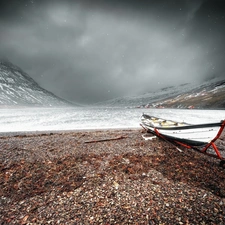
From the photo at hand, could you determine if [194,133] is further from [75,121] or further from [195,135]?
[75,121]

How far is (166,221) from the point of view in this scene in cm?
435

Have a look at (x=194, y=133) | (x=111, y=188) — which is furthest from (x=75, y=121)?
(x=111, y=188)

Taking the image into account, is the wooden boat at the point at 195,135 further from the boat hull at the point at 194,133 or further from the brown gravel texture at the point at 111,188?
the brown gravel texture at the point at 111,188

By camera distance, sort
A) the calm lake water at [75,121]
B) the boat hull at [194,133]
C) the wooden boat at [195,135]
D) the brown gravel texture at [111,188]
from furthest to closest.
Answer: the calm lake water at [75,121]
the boat hull at [194,133]
the wooden boat at [195,135]
the brown gravel texture at [111,188]

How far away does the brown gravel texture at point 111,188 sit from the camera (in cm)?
460

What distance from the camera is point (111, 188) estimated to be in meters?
6.00

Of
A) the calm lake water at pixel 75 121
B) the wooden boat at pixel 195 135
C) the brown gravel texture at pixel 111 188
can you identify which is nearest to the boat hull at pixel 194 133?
the wooden boat at pixel 195 135

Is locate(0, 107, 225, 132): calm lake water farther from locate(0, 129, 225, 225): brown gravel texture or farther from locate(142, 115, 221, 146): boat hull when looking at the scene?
locate(0, 129, 225, 225): brown gravel texture

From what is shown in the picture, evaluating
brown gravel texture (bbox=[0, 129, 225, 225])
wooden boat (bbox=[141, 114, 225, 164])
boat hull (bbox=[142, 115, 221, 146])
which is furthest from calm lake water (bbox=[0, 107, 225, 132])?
brown gravel texture (bbox=[0, 129, 225, 225])

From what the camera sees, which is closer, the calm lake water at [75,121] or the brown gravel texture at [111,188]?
the brown gravel texture at [111,188]

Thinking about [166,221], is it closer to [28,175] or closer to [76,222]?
[76,222]

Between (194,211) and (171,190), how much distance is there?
1.15m

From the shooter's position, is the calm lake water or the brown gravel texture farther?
the calm lake water

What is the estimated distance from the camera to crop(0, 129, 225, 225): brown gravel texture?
15.1ft
